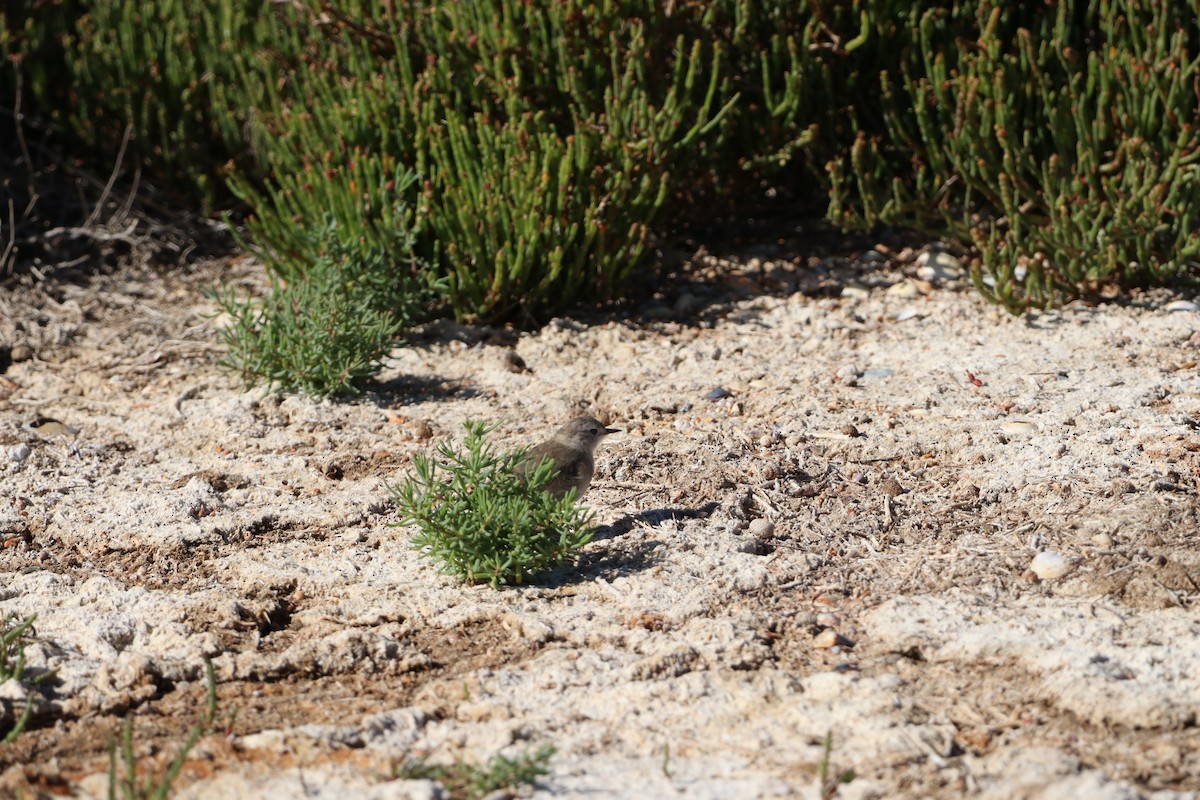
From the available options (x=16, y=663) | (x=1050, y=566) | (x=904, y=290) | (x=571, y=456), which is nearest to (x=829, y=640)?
(x=1050, y=566)

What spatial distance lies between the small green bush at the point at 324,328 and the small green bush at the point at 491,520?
1575 millimetres

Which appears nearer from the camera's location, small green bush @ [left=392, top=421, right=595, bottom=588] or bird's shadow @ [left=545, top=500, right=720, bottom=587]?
small green bush @ [left=392, top=421, right=595, bottom=588]

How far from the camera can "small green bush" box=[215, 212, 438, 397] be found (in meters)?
5.42

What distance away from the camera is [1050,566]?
3840mm

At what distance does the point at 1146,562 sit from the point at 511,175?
327 centimetres

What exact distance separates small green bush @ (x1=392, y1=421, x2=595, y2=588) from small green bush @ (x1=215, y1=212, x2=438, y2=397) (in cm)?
Result: 158

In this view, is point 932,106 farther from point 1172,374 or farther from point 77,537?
point 77,537

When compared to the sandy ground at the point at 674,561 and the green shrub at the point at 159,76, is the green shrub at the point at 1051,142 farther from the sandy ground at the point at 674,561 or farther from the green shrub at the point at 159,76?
the green shrub at the point at 159,76

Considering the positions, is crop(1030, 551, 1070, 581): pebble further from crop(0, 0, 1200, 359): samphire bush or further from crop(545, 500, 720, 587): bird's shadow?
crop(0, 0, 1200, 359): samphire bush

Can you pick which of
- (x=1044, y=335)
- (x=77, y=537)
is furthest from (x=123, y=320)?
(x=1044, y=335)

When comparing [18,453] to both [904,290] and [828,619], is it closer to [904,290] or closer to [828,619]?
[828,619]

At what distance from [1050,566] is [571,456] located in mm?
1485

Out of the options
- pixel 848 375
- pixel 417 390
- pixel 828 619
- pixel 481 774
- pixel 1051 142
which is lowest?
pixel 417 390

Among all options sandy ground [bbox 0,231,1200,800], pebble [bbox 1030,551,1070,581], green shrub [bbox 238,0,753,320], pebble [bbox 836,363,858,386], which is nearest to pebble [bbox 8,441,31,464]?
sandy ground [bbox 0,231,1200,800]
